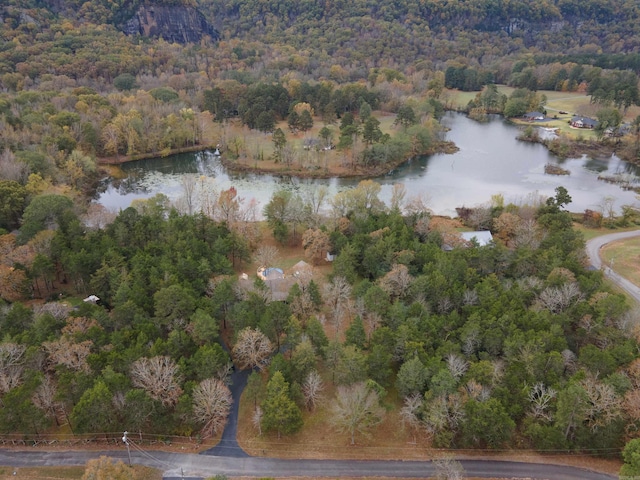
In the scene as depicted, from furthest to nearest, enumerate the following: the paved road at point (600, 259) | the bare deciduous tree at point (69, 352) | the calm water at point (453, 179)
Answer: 1. the calm water at point (453, 179)
2. the paved road at point (600, 259)
3. the bare deciduous tree at point (69, 352)

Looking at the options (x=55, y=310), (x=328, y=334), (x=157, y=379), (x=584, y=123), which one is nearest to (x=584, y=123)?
(x=584, y=123)

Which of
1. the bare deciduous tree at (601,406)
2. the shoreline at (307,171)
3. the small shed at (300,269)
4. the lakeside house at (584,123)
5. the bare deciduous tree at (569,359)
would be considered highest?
the bare deciduous tree at (601,406)

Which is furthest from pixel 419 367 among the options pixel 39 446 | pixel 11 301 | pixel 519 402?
pixel 11 301

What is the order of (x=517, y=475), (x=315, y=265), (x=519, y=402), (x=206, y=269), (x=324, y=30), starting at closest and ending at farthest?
(x=517, y=475), (x=519, y=402), (x=206, y=269), (x=315, y=265), (x=324, y=30)

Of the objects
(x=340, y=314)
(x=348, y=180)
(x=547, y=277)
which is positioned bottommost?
(x=348, y=180)

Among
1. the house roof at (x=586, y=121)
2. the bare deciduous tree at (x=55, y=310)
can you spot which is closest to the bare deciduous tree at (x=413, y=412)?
the bare deciduous tree at (x=55, y=310)

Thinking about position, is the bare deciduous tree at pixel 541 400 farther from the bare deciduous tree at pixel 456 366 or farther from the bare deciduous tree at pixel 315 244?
the bare deciduous tree at pixel 315 244

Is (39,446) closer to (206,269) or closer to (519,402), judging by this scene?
(206,269)

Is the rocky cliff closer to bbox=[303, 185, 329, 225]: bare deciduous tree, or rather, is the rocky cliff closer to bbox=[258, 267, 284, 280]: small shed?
bbox=[303, 185, 329, 225]: bare deciduous tree
